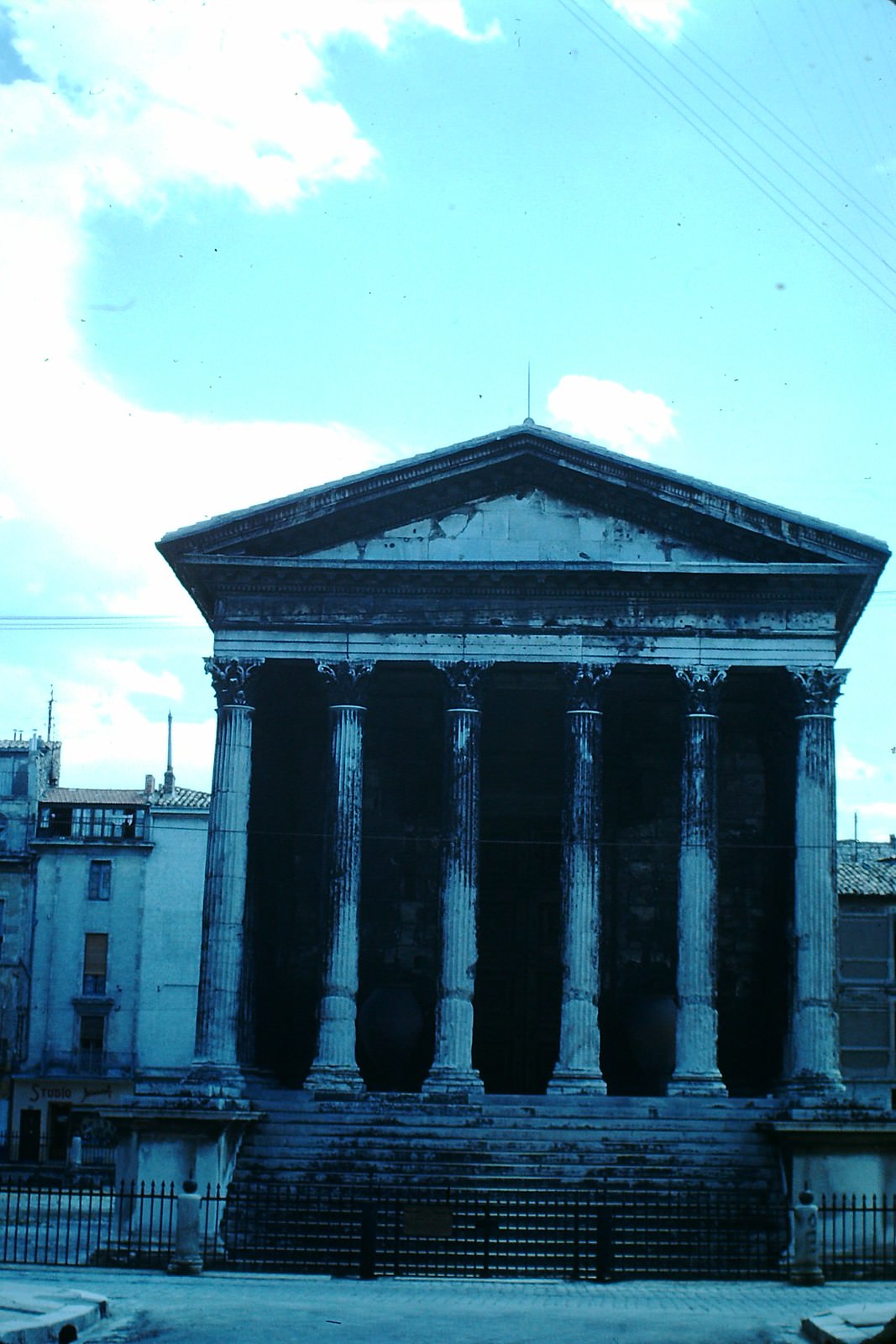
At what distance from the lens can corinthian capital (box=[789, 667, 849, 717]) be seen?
30.4 meters

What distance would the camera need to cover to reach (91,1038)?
59000 millimetres

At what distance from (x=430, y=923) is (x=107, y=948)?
27.2 metres

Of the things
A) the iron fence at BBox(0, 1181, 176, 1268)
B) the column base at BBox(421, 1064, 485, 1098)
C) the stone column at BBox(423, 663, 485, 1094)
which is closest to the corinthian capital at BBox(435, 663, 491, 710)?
the stone column at BBox(423, 663, 485, 1094)

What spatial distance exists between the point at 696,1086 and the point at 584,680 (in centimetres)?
677

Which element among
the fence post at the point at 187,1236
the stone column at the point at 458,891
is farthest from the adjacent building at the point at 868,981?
the fence post at the point at 187,1236

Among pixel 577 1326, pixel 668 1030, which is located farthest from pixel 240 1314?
pixel 668 1030

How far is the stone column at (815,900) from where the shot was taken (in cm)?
2914

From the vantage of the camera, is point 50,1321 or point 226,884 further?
point 226,884

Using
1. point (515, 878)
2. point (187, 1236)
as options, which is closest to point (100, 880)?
point (515, 878)

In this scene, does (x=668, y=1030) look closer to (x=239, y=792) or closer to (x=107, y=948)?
(x=239, y=792)

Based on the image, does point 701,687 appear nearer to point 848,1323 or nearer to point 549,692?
point 549,692

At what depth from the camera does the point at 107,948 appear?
59.7 m

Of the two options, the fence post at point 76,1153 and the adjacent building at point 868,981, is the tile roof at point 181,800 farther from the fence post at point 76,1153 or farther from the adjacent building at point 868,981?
the adjacent building at point 868,981

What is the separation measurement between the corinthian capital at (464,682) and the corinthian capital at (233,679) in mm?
3203
